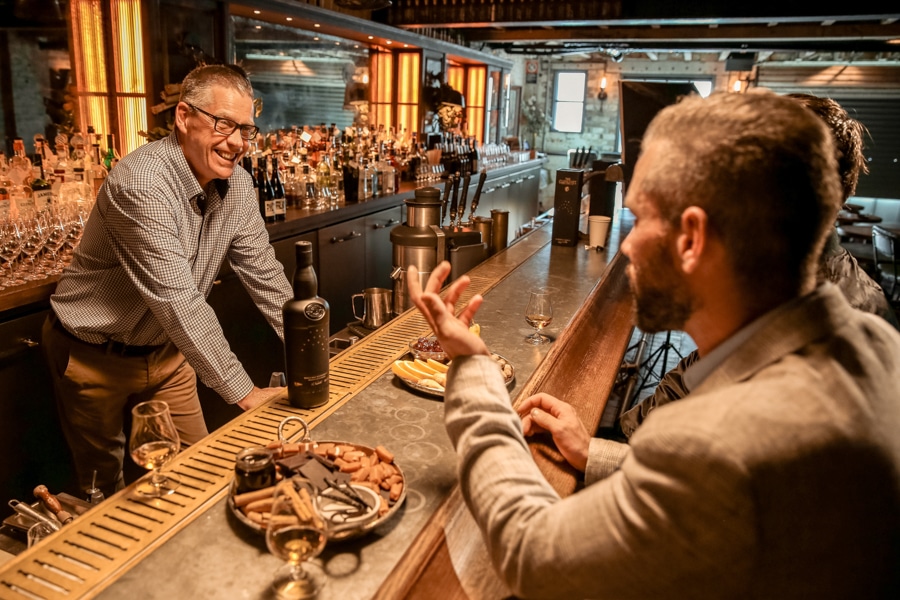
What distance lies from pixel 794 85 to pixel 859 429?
1385cm

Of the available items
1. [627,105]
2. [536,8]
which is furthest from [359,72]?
[627,105]

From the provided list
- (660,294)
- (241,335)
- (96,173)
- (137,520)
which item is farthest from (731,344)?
(96,173)

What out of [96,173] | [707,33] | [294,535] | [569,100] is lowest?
[294,535]

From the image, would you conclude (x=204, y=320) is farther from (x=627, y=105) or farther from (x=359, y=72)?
(x=359, y=72)

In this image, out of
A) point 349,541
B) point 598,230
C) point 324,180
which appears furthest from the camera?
point 324,180

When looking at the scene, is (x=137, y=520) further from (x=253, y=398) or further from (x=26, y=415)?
(x=26, y=415)

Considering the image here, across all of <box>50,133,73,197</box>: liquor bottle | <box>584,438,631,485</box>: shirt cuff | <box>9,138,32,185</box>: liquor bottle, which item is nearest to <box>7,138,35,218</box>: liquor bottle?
<box>9,138,32,185</box>: liquor bottle

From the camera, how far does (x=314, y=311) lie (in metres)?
1.50

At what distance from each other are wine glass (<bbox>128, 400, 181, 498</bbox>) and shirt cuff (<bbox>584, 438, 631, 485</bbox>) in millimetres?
846

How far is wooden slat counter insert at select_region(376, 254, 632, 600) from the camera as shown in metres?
1.06

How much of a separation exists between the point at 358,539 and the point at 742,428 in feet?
2.15

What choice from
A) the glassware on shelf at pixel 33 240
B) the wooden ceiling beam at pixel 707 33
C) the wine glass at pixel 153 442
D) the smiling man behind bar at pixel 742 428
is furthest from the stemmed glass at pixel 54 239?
the wooden ceiling beam at pixel 707 33

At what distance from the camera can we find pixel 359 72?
265 inches

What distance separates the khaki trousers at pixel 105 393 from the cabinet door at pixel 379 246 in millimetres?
2424
